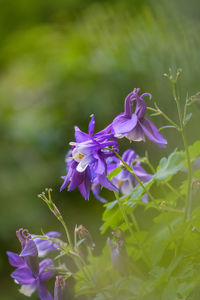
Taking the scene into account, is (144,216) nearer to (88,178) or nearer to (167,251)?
(167,251)

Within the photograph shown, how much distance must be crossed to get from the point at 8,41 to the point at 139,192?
3.54 meters

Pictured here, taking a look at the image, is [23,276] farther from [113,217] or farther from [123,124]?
[123,124]

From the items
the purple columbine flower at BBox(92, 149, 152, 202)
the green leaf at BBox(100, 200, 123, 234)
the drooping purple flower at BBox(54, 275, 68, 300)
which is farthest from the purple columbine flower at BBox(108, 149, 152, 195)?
the drooping purple flower at BBox(54, 275, 68, 300)

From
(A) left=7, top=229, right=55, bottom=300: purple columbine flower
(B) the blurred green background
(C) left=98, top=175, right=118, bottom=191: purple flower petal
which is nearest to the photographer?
(C) left=98, top=175, right=118, bottom=191: purple flower petal

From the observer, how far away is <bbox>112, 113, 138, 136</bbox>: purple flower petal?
0.55 meters

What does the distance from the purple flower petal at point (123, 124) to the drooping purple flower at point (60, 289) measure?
9.2 inches

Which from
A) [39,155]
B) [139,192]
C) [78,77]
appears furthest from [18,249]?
[139,192]

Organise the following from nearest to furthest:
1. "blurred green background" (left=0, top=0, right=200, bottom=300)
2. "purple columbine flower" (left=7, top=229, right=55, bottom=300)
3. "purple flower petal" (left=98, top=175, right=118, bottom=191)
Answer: "purple flower petal" (left=98, top=175, right=118, bottom=191)
"purple columbine flower" (left=7, top=229, right=55, bottom=300)
"blurred green background" (left=0, top=0, right=200, bottom=300)

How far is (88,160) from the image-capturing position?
1.85ft

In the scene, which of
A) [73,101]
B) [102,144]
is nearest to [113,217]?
[102,144]

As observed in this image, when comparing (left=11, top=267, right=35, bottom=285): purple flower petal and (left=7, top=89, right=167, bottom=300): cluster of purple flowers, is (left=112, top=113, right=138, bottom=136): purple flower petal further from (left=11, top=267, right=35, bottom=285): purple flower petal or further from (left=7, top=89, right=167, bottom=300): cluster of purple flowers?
(left=11, top=267, right=35, bottom=285): purple flower petal

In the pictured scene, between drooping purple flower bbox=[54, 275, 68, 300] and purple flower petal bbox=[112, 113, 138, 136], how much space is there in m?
0.23

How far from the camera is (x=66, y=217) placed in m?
2.23

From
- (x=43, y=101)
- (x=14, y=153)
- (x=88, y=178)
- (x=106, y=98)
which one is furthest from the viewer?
(x=43, y=101)
